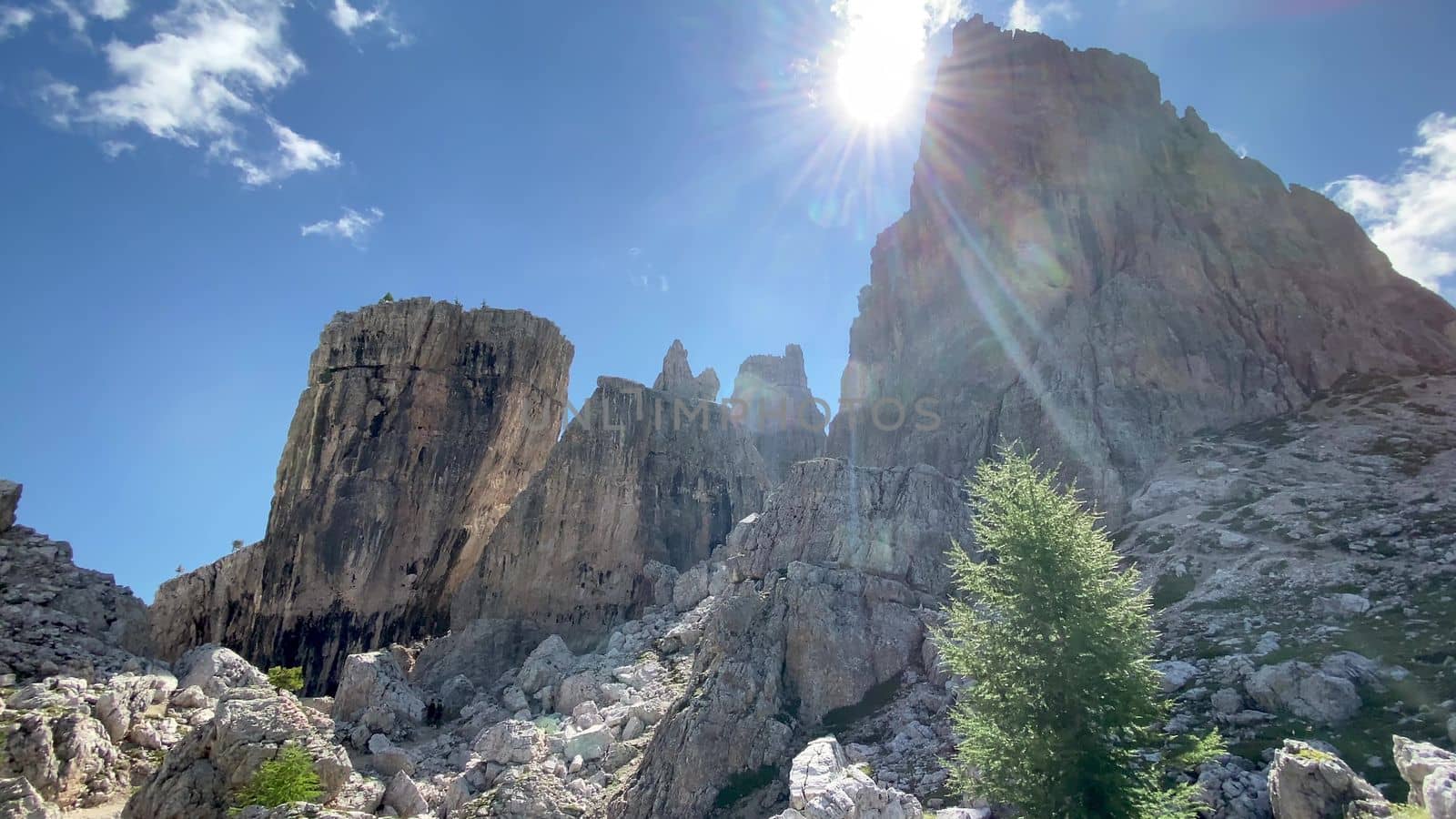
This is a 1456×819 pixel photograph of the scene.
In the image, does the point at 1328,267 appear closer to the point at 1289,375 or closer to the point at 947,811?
the point at 1289,375

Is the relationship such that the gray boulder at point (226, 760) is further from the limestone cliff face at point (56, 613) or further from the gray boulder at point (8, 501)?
the gray boulder at point (8, 501)

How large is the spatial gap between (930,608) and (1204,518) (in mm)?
16826

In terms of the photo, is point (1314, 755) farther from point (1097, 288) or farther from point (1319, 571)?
point (1097, 288)

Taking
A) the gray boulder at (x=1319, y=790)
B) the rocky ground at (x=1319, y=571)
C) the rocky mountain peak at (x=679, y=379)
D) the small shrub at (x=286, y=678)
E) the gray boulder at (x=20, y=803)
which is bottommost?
the gray boulder at (x=20, y=803)

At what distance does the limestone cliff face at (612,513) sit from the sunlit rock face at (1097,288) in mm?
15422

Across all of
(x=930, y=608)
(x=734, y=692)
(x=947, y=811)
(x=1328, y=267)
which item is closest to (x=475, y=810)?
(x=734, y=692)

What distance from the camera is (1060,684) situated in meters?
21.3

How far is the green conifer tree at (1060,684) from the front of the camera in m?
20.3

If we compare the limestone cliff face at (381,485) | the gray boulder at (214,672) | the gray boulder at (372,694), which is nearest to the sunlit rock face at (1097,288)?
the limestone cliff face at (381,485)

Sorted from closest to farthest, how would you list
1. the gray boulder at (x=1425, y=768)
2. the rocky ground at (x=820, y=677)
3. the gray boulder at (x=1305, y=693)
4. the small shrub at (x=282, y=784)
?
1. the gray boulder at (x=1425, y=768)
2. the small shrub at (x=282, y=784)
3. the rocky ground at (x=820, y=677)
4. the gray boulder at (x=1305, y=693)

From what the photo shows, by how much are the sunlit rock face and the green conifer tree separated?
33.7 m

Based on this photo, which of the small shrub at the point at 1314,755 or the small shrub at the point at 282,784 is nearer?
the small shrub at the point at 1314,755

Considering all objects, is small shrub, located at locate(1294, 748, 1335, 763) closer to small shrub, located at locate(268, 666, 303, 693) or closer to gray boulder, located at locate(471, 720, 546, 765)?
gray boulder, located at locate(471, 720, 546, 765)

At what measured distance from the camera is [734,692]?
40.5m
